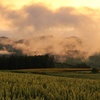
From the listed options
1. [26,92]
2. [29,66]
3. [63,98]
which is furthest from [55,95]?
[29,66]

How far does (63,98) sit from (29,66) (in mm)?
150704

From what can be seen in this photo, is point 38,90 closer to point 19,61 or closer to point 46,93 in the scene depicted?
point 46,93

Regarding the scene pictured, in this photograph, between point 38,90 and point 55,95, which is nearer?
point 55,95

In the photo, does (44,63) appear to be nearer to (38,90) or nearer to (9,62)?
(9,62)

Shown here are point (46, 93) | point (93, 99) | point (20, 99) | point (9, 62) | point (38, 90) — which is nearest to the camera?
point (20, 99)

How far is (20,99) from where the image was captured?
1320 centimetres

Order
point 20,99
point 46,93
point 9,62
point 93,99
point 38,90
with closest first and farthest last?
point 20,99 → point 93,99 → point 46,93 → point 38,90 → point 9,62

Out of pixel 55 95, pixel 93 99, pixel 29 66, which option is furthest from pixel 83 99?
pixel 29 66

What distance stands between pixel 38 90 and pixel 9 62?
148190mm

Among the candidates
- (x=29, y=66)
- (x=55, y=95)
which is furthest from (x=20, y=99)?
(x=29, y=66)

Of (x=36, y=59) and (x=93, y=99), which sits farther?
(x=36, y=59)

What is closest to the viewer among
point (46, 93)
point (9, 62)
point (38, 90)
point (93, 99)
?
point (93, 99)

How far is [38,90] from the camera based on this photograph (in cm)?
1666

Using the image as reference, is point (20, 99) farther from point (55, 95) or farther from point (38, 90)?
point (38, 90)
